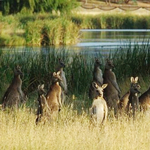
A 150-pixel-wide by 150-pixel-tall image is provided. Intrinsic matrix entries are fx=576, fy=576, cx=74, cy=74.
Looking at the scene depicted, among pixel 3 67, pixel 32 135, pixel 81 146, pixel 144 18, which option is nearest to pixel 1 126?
pixel 32 135

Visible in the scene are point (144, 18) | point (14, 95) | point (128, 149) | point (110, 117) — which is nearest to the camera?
point (128, 149)

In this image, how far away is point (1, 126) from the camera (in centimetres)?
955

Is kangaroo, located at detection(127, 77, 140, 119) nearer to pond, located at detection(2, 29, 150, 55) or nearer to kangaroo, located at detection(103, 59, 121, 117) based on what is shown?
kangaroo, located at detection(103, 59, 121, 117)

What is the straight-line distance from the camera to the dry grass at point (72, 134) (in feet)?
27.4

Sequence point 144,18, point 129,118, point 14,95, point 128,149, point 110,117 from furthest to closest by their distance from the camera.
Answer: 1. point 144,18
2. point 14,95
3. point 110,117
4. point 129,118
5. point 128,149

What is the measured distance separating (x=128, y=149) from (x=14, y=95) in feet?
14.6

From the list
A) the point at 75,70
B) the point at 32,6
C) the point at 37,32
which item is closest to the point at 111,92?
the point at 75,70

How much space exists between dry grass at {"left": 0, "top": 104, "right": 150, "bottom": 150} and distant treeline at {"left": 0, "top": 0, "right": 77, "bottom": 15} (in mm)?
39192

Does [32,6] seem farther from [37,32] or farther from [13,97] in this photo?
[13,97]

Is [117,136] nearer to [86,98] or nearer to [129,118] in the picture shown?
[129,118]

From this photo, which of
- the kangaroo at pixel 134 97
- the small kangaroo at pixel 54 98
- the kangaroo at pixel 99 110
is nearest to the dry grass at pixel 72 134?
the kangaroo at pixel 99 110

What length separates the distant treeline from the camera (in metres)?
49.2

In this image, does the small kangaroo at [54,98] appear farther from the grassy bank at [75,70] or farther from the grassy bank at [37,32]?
A: the grassy bank at [37,32]

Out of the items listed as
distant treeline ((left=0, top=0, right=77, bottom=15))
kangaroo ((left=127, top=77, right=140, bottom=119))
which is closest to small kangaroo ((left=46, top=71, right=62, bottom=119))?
kangaroo ((left=127, top=77, right=140, bottom=119))
